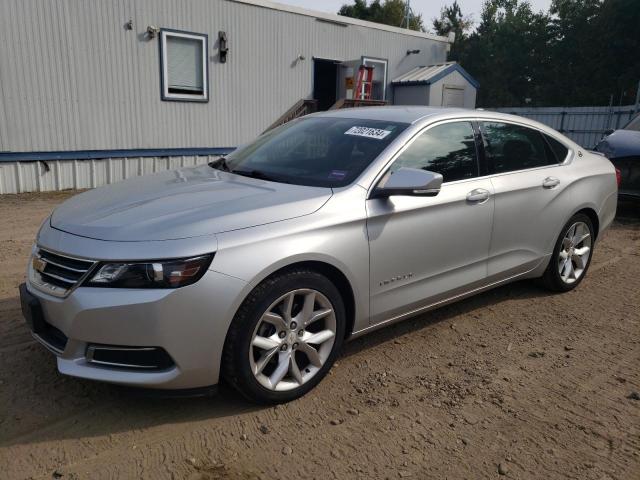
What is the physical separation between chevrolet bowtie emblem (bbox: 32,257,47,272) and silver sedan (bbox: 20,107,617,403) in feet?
0.04

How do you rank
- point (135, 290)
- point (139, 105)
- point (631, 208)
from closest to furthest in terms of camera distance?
point (135, 290) < point (631, 208) < point (139, 105)

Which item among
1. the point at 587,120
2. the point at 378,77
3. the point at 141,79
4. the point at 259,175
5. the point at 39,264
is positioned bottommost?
the point at 39,264

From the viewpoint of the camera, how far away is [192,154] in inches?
462

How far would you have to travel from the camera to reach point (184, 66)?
11258 mm

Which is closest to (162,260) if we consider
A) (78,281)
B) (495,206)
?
(78,281)

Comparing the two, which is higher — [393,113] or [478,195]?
[393,113]

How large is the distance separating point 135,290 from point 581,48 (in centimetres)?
3937

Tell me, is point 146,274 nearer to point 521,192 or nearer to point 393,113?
point 393,113

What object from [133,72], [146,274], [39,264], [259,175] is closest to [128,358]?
[146,274]

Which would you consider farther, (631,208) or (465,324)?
(631,208)

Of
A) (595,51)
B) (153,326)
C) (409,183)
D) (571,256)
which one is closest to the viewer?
(153,326)

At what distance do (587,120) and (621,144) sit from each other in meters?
11.5

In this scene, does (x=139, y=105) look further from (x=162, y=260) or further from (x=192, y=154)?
(x=162, y=260)

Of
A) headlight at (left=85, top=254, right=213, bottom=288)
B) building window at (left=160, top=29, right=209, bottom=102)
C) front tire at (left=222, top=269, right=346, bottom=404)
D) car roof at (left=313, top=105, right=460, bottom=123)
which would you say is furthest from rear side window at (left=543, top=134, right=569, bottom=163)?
building window at (left=160, top=29, right=209, bottom=102)
